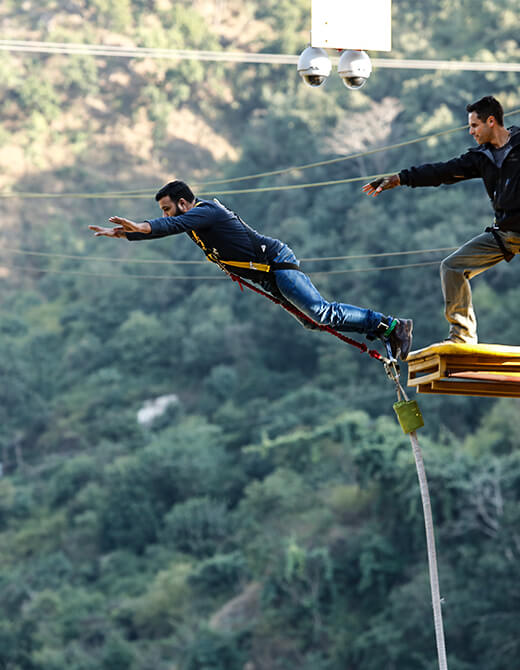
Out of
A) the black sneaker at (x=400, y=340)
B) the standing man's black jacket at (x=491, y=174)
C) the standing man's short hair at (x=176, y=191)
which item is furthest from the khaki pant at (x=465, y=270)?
the standing man's short hair at (x=176, y=191)

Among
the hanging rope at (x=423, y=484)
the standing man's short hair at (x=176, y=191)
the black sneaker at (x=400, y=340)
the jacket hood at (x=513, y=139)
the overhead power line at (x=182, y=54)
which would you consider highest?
the overhead power line at (x=182, y=54)

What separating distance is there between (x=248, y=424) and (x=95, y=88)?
44.0 meters

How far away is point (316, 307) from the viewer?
809 cm

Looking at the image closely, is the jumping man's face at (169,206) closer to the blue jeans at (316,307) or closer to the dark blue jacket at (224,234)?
the dark blue jacket at (224,234)

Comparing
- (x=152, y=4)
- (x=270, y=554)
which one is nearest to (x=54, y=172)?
Answer: (x=152, y=4)

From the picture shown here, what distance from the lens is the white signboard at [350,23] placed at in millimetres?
7816

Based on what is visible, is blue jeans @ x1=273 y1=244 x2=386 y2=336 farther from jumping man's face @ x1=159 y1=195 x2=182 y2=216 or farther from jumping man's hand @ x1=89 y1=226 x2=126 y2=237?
jumping man's hand @ x1=89 y1=226 x2=126 y2=237

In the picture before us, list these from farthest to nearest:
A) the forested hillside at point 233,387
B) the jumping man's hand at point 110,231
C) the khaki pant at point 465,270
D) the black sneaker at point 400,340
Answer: the forested hillside at point 233,387 < the black sneaker at point 400,340 < the khaki pant at point 465,270 < the jumping man's hand at point 110,231

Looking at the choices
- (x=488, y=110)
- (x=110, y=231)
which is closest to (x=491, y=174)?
(x=488, y=110)

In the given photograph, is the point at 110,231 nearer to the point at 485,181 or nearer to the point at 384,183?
the point at 384,183

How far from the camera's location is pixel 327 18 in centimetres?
783

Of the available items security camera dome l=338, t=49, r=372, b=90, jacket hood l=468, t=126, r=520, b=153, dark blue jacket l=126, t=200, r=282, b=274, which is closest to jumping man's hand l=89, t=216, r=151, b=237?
dark blue jacket l=126, t=200, r=282, b=274

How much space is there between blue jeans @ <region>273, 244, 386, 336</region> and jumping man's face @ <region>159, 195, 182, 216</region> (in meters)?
0.78

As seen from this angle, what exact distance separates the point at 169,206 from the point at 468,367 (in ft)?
7.43
